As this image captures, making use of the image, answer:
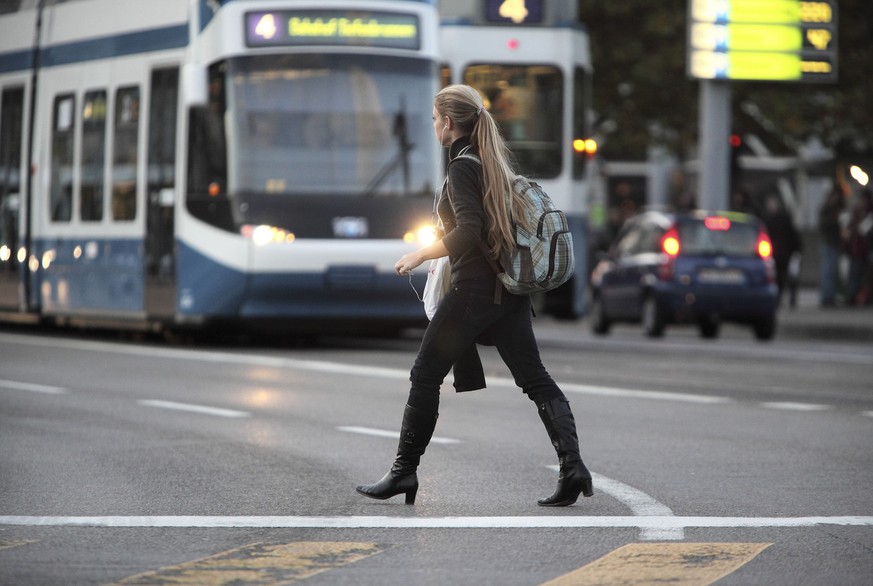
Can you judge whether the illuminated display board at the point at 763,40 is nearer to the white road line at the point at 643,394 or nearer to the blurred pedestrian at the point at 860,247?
the blurred pedestrian at the point at 860,247

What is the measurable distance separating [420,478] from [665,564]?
8.26 ft

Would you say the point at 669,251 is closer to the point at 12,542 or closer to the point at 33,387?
the point at 33,387

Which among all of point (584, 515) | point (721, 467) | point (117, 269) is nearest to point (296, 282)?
point (117, 269)

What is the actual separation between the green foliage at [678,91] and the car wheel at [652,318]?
993 centimetres

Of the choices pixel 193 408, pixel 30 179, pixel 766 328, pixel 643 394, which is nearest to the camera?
pixel 193 408

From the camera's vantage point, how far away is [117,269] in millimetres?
19125

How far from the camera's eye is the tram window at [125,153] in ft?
62.2

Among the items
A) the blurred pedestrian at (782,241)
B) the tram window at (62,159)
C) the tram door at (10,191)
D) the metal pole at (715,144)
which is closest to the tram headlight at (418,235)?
the tram window at (62,159)

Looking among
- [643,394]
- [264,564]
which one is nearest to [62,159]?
[643,394]

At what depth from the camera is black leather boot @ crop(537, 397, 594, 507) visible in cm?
784

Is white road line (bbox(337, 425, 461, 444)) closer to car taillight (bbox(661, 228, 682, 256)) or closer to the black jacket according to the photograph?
the black jacket

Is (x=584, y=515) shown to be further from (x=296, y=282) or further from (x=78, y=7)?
(x=78, y=7)

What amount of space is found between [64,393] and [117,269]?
18.6 feet

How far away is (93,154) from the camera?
19.8m
